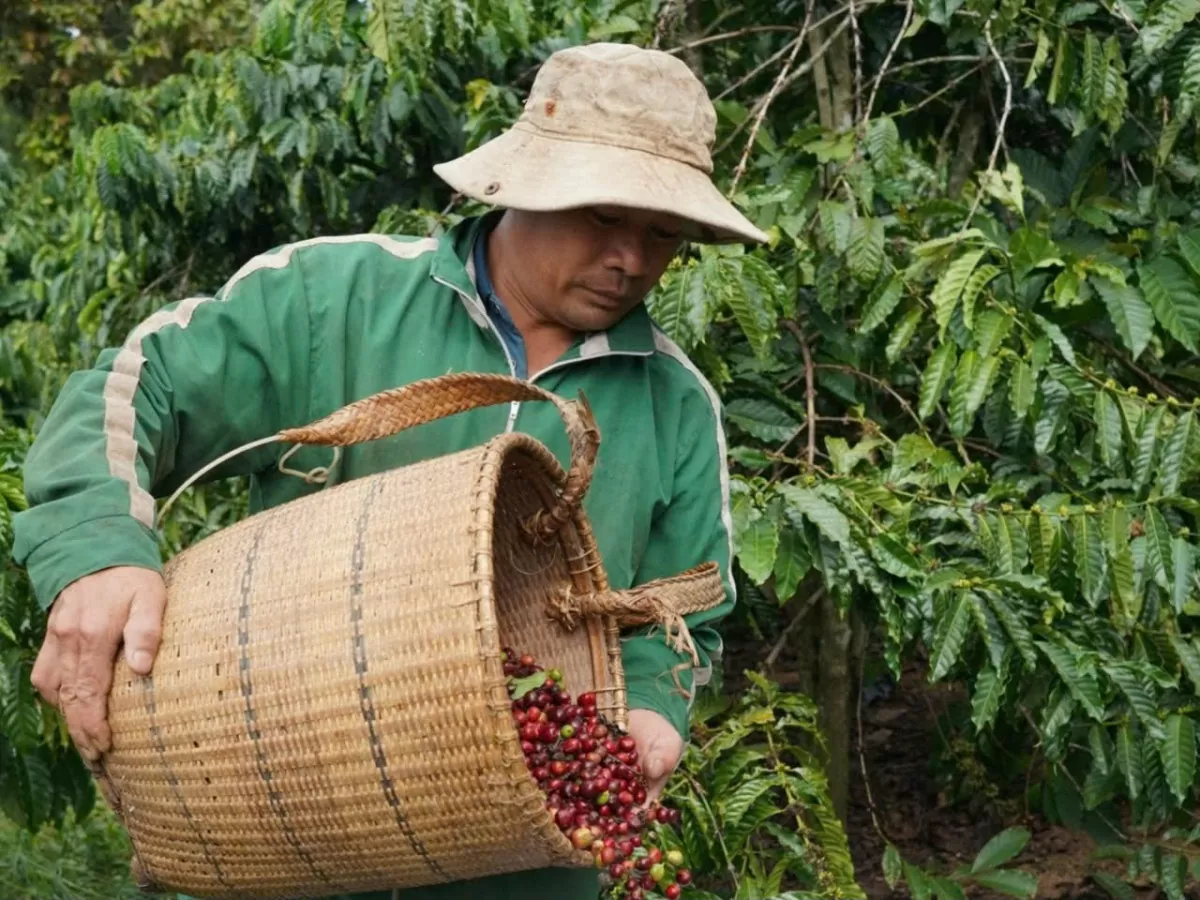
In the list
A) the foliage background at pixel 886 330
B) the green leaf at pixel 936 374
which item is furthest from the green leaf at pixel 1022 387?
the green leaf at pixel 936 374

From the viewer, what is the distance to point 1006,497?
2.85m

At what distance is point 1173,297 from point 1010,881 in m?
1.16

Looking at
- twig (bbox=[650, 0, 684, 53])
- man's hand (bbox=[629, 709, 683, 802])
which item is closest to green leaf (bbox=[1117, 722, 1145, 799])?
man's hand (bbox=[629, 709, 683, 802])

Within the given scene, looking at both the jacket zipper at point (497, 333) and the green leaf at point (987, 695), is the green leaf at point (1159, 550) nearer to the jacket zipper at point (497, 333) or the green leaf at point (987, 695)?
the green leaf at point (987, 695)

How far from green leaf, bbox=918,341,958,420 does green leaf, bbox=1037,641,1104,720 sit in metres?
0.44

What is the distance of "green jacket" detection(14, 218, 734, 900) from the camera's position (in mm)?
1903

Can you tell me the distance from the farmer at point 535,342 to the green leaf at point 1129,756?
1.09 meters

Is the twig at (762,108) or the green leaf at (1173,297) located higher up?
the twig at (762,108)

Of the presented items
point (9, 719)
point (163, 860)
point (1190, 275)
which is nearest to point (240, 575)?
point (163, 860)

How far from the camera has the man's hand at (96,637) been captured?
170cm

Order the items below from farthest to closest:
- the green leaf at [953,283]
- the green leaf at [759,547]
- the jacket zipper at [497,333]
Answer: the green leaf at [953,283], the green leaf at [759,547], the jacket zipper at [497,333]

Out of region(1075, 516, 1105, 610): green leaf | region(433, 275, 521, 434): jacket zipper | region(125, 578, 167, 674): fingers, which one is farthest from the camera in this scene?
region(1075, 516, 1105, 610): green leaf

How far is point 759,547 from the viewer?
2619mm

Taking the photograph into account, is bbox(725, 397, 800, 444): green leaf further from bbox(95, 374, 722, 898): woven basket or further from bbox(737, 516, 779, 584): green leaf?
bbox(95, 374, 722, 898): woven basket
